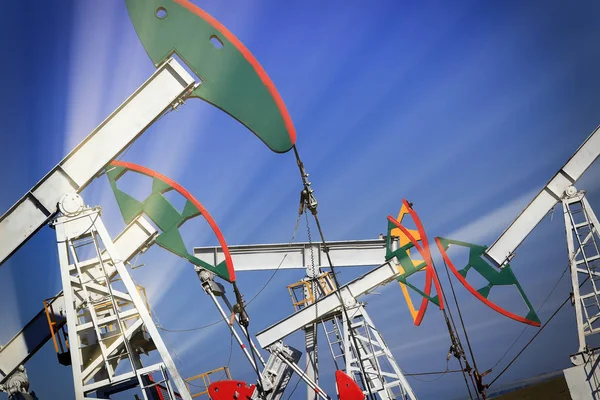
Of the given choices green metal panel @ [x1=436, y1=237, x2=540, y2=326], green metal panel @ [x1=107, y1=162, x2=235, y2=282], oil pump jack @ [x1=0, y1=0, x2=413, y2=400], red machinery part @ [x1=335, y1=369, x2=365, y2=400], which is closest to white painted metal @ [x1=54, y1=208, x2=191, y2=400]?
oil pump jack @ [x1=0, y1=0, x2=413, y2=400]

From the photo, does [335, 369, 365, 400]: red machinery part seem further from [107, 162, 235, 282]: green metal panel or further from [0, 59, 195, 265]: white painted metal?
[0, 59, 195, 265]: white painted metal

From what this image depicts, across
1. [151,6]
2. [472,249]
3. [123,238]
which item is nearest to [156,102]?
[151,6]

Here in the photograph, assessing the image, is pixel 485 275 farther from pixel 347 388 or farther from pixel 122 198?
pixel 122 198

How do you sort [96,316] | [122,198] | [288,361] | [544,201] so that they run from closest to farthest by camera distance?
[96,316]
[122,198]
[288,361]
[544,201]

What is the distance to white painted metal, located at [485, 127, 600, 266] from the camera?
13.8m

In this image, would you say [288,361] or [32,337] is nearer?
[32,337]

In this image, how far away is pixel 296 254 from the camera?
13.9 meters

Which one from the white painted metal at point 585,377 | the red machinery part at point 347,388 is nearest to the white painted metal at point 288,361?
the red machinery part at point 347,388

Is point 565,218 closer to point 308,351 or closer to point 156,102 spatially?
point 308,351

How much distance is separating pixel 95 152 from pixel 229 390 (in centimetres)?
469

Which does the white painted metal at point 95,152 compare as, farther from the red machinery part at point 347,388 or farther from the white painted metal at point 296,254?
the red machinery part at point 347,388

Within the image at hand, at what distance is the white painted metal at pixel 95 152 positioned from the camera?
920cm

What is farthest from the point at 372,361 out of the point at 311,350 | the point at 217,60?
the point at 217,60

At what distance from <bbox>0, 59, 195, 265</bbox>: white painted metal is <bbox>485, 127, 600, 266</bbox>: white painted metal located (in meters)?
7.70
